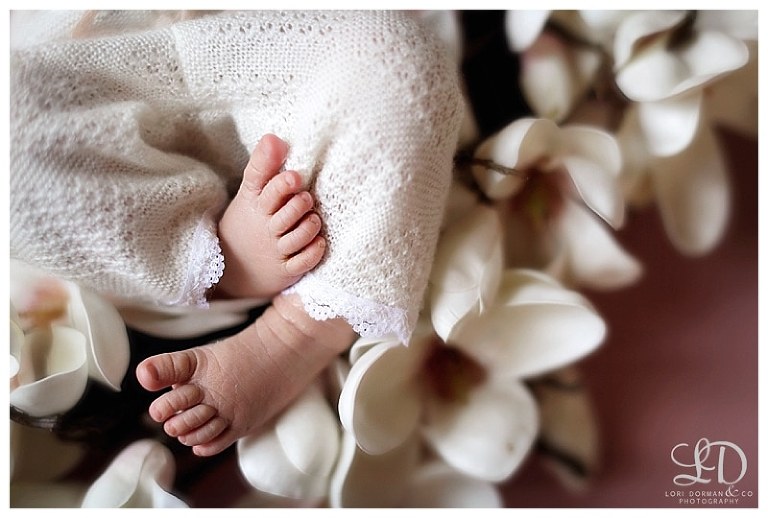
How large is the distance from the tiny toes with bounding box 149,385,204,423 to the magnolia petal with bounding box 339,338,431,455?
106 millimetres

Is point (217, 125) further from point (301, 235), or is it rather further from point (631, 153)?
point (631, 153)

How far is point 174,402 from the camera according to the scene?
451mm

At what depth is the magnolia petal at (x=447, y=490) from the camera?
566 mm

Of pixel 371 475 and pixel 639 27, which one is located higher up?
pixel 639 27

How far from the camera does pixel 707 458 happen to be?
0.55 metres

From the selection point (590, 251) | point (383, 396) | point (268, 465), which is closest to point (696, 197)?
point (590, 251)

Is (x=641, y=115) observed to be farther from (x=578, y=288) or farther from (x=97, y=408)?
(x=97, y=408)

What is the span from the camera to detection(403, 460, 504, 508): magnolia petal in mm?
566

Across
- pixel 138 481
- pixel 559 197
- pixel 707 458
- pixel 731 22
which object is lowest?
pixel 707 458

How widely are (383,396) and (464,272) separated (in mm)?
117

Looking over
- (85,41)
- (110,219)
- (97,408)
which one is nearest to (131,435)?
(97,408)

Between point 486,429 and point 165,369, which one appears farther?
point 486,429

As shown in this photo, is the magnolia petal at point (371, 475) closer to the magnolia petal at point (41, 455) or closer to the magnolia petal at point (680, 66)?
the magnolia petal at point (41, 455)

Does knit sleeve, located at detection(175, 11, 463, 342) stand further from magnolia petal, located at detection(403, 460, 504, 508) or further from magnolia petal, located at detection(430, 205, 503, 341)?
magnolia petal, located at detection(403, 460, 504, 508)
